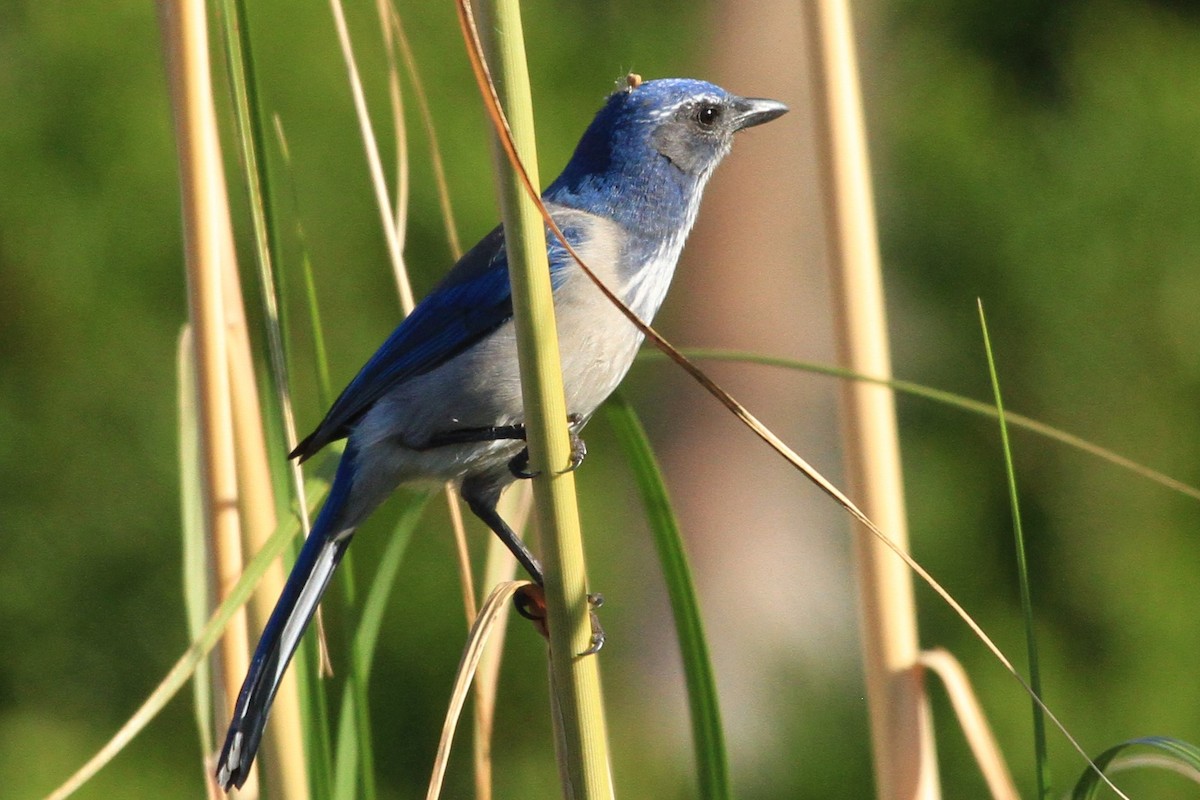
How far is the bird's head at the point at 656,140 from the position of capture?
276cm

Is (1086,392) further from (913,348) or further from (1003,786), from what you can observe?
(1003,786)

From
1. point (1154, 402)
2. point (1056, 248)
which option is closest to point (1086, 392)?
point (1154, 402)

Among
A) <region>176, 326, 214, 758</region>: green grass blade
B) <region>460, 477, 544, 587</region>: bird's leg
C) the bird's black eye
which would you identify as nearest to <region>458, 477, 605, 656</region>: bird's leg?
<region>460, 477, 544, 587</region>: bird's leg

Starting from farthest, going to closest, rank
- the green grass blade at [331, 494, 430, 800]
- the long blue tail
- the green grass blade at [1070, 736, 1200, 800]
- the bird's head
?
the bird's head → the long blue tail → the green grass blade at [331, 494, 430, 800] → the green grass blade at [1070, 736, 1200, 800]

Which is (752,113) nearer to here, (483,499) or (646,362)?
(483,499)

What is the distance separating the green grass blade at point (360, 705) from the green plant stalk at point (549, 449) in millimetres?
Result: 322

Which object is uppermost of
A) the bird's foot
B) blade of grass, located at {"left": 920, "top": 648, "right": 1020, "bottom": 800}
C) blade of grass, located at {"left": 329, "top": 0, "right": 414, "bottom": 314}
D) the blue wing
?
blade of grass, located at {"left": 329, "top": 0, "right": 414, "bottom": 314}

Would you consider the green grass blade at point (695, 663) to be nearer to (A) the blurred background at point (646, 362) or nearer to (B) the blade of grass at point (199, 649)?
(B) the blade of grass at point (199, 649)

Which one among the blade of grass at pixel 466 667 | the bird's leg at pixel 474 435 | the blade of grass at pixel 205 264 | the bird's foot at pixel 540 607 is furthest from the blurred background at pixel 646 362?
the blade of grass at pixel 466 667

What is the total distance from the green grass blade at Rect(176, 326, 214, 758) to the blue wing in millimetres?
403

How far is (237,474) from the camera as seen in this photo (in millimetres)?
1884

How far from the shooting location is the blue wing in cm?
251

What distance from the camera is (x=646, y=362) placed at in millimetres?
6016

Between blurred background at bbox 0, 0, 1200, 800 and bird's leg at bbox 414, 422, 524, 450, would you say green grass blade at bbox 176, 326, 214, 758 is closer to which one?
bird's leg at bbox 414, 422, 524, 450
